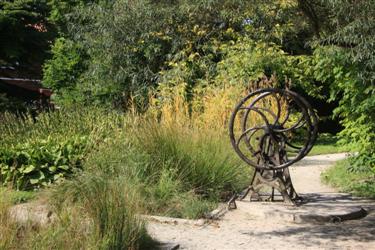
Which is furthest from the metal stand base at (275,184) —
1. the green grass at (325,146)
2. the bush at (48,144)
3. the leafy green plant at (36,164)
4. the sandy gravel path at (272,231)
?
the green grass at (325,146)

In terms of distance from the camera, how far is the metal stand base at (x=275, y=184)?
8.88 meters

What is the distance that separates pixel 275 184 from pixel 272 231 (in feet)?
4.88

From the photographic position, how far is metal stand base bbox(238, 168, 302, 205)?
8883mm

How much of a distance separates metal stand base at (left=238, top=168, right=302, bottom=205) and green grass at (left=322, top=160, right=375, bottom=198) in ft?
5.15

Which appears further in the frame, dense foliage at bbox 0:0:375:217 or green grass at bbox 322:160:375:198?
dense foliage at bbox 0:0:375:217

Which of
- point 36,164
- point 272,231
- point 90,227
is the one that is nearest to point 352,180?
point 272,231

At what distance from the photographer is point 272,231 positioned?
296 inches

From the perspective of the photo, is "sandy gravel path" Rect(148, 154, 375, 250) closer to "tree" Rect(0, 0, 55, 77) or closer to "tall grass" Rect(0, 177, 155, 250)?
"tall grass" Rect(0, 177, 155, 250)

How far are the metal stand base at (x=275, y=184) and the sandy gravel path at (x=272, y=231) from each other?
0.24m

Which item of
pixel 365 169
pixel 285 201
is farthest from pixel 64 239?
pixel 365 169

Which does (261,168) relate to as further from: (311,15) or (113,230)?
(113,230)

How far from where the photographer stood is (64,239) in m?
5.11

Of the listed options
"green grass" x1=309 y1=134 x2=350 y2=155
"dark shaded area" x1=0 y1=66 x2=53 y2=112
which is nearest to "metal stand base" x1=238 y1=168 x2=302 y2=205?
"green grass" x1=309 y1=134 x2=350 y2=155

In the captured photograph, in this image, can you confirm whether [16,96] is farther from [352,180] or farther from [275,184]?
[275,184]
